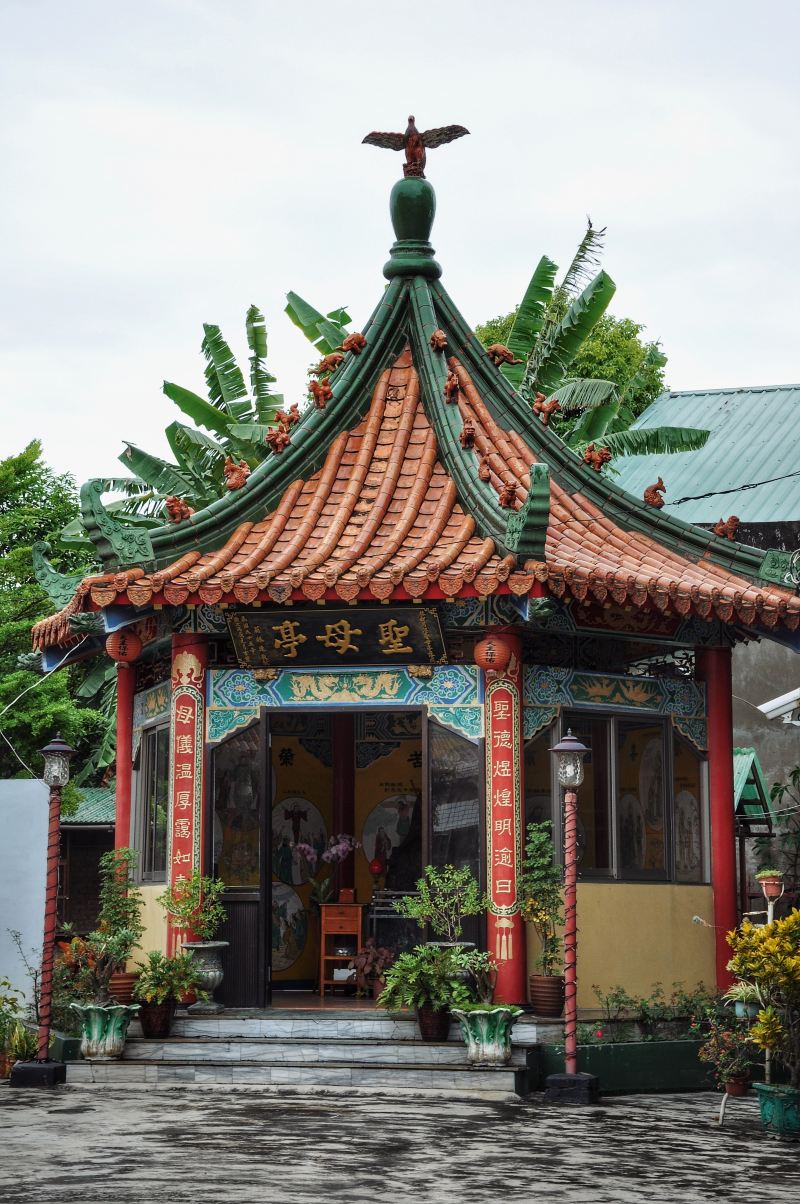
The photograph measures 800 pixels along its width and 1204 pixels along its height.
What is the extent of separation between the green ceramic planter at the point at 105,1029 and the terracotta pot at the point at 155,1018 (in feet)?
0.53

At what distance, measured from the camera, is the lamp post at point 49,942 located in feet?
42.0

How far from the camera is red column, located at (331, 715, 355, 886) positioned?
17.4 metres

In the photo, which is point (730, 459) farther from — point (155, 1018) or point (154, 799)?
point (155, 1018)

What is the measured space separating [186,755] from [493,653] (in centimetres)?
268

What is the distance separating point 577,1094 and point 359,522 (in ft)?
16.0

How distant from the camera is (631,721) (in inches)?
563

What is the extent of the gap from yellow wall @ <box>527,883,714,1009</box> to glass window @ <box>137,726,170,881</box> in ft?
11.0

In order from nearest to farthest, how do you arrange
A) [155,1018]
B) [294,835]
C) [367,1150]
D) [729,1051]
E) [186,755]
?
1. [367,1150]
2. [729,1051]
3. [155,1018]
4. [186,755]
5. [294,835]

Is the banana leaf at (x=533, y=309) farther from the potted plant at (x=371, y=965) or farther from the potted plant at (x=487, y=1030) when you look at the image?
the potted plant at (x=487, y=1030)

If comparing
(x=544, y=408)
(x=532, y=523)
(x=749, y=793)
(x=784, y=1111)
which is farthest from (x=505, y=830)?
(x=749, y=793)

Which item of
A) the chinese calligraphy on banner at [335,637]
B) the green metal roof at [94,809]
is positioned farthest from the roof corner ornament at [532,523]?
the green metal roof at [94,809]

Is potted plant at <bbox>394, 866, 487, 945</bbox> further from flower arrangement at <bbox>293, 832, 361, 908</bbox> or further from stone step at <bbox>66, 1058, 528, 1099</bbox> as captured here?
flower arrangement at <bbox>293, 832, 361, 908</bbox>

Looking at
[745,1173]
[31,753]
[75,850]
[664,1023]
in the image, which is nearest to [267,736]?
[664,1023]

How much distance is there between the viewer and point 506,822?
13.2 meters
